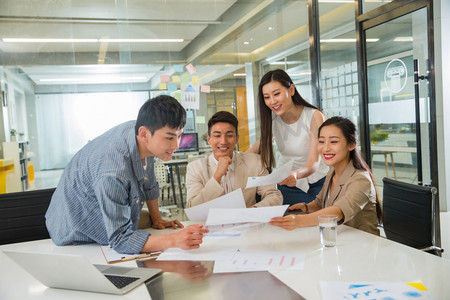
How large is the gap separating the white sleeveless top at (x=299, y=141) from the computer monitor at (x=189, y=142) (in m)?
2.22

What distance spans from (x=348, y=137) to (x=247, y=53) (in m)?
3.09

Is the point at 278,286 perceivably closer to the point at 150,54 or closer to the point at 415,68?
the point at 415,68

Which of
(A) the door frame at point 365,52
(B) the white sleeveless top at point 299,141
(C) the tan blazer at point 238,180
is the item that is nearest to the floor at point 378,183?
(A) the door frame at point 365,52

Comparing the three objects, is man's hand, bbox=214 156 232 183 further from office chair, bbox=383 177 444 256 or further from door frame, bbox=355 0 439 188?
door frame, bbox=355 0 439 188

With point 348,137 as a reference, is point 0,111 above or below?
above

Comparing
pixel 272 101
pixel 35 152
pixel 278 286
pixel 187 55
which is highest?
pixel 187 55

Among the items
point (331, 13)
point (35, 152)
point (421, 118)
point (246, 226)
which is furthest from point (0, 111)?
point (421, 118)

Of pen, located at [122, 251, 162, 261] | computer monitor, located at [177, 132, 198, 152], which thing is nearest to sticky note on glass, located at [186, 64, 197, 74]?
computer monitor, located at [177, 132, 198, 152]

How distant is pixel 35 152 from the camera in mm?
4312

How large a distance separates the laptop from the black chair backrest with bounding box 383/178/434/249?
1219mm

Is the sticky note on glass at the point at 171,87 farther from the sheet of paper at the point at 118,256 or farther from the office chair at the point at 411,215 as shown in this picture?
the sheet of paper at the point at 118,256

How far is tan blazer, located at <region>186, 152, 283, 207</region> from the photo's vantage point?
7.00ft

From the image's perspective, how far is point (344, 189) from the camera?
6.11 ft

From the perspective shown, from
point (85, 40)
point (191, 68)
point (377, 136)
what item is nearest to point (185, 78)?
point (191, 68)
